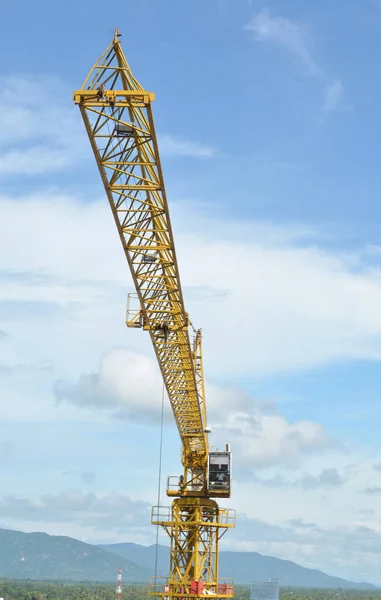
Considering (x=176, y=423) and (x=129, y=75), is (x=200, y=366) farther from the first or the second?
(x=129, y=75)

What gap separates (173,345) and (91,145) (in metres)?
21.3

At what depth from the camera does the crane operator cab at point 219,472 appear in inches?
2586

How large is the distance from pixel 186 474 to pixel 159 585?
29.5ft

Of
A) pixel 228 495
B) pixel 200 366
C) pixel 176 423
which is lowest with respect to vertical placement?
pixel 228 495

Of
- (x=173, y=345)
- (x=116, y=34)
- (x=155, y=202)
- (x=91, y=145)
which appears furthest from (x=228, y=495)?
(x=116, y=34)

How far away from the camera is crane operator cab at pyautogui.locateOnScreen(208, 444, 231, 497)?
65688 millimetres

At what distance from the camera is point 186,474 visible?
68000mm

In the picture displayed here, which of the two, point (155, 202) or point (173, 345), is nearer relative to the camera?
point (155, 202)

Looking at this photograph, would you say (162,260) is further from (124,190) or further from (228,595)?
(228,595)

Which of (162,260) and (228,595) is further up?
(162,260)

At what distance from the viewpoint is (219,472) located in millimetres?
65938

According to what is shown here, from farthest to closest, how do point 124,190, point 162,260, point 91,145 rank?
point 162,260 → point 124,190 → point 91,145

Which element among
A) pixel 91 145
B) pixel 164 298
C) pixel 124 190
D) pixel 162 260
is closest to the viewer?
pixel 91 145

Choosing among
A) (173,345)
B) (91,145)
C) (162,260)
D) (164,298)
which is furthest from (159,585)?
(91,145)
